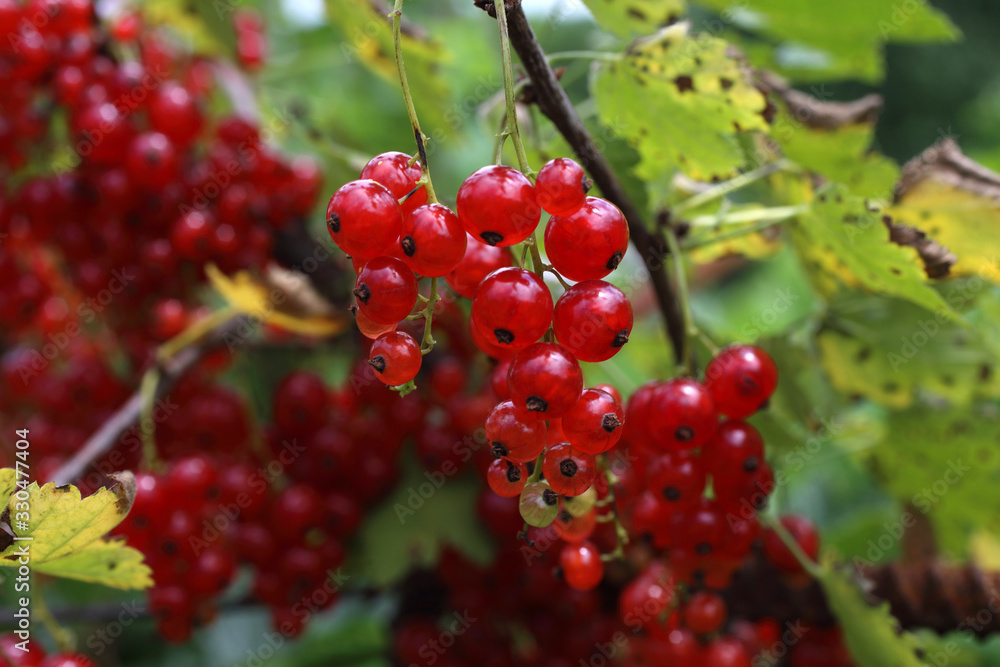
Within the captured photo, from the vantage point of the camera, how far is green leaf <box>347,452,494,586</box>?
0.83m

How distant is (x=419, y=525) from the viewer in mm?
845

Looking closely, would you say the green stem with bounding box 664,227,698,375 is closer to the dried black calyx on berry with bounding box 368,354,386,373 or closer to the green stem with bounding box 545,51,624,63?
the green stem with bounding box 545,51,624,63

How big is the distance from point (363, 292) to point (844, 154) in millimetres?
596

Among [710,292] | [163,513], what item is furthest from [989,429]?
[710,292]

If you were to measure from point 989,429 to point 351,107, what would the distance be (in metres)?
1.15

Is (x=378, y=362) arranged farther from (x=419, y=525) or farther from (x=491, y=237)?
(x=419, y=525)

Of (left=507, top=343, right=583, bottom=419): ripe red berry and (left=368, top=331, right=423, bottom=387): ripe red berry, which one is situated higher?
(left=368, top=331, right=423, bottom=387): ripe red berry

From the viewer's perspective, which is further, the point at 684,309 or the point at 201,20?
the point at 201,20

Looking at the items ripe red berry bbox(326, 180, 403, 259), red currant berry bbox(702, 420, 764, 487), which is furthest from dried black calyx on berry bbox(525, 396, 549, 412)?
red currant berry bbox(702, 420, 764, 487)

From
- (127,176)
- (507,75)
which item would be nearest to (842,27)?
(507,75)

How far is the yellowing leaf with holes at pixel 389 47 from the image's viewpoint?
85cm

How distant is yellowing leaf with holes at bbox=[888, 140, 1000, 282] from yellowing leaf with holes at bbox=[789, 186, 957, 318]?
0.25 feet

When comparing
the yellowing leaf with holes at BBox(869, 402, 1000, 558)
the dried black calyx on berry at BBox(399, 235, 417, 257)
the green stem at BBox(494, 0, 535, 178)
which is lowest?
the yellowing leaf with holes at BBox(869, 402, 1000, 558)

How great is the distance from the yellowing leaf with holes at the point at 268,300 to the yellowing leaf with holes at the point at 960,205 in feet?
1.99
